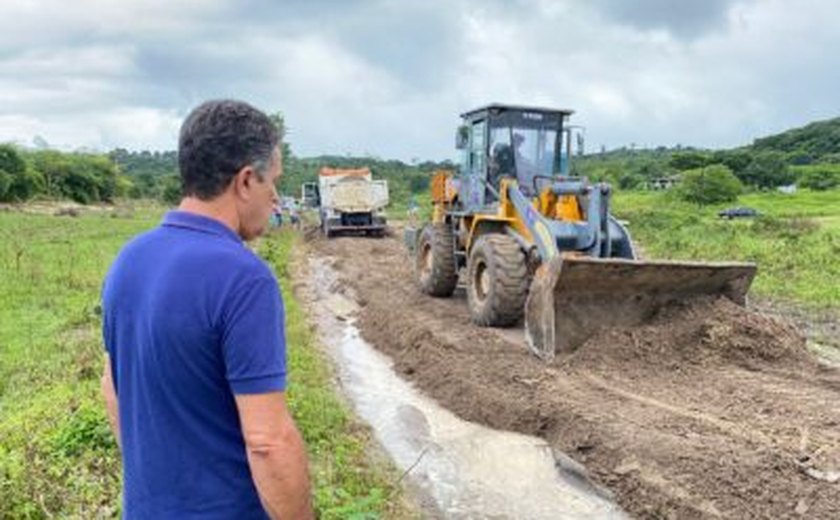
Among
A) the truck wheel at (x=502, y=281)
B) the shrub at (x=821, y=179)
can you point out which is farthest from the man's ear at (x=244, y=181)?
the shrub at (x=821, y=179)

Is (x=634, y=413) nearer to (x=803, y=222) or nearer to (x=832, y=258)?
(x=832, y=258)

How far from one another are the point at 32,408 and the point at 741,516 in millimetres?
5919

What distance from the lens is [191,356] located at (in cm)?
233

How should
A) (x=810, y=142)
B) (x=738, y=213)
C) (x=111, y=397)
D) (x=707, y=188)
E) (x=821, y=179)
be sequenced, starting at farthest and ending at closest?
(x=810, y=142) → (x=821, y=179) → (x=707, y=188) → (x=738, y=213) → (x=111, y=397)

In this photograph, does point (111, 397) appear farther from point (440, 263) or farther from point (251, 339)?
point (440, 263)

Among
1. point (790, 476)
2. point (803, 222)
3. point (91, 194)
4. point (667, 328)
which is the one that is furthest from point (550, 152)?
point (91, 194)

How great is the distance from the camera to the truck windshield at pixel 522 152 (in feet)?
43.3

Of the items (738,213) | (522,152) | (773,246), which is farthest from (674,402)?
(738,213)

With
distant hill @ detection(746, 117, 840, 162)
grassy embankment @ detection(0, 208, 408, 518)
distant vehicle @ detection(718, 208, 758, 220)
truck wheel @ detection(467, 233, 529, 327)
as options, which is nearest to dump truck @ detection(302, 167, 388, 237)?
grassy embankment @ detection(0, 208, 408, 518)

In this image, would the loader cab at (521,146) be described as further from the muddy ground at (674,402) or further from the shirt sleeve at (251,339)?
the shirt sleeve at (251,339)

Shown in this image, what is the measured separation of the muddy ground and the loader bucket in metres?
0.20

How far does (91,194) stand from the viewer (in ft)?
241

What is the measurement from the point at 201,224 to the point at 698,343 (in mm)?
8156

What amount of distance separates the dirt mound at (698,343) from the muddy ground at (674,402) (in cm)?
1
